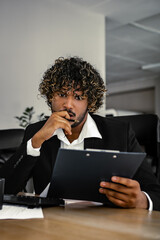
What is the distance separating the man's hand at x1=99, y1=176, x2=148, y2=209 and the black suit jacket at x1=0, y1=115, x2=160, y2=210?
189 millimetres

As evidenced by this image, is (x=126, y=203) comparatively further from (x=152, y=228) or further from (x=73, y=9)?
(x=73, y=9)

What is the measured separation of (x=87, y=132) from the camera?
1.49 m

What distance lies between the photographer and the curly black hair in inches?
62.9

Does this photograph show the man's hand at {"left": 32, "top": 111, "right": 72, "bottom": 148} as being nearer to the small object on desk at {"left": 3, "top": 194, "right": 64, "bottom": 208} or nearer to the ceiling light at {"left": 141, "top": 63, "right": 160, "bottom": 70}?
the small object on desk at {"left": 3, "top": 194, "right": 64, "bottom": 208}

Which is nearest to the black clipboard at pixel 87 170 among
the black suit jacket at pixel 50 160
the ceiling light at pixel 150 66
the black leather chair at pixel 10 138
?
the black suit jacket at pixel 50 160

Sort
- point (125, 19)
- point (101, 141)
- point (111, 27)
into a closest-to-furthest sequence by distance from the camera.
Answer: point (101, 141), point (125, 19), point (111, 27)

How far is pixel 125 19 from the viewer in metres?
5.05

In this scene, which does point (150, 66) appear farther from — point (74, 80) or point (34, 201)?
point (34, 201)

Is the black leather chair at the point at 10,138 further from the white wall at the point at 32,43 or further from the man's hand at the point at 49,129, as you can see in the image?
the white wall at the point at 32,43

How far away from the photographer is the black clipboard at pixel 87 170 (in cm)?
99

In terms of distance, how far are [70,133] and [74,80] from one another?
1.16 feet

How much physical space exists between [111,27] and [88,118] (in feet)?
13.4

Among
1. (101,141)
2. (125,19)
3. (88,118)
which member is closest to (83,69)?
(88,118)

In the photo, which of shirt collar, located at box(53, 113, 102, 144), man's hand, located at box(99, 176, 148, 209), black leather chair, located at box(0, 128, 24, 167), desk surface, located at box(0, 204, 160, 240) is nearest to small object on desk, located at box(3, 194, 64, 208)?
desk surface, located at box(0, 204, 160, 240)
